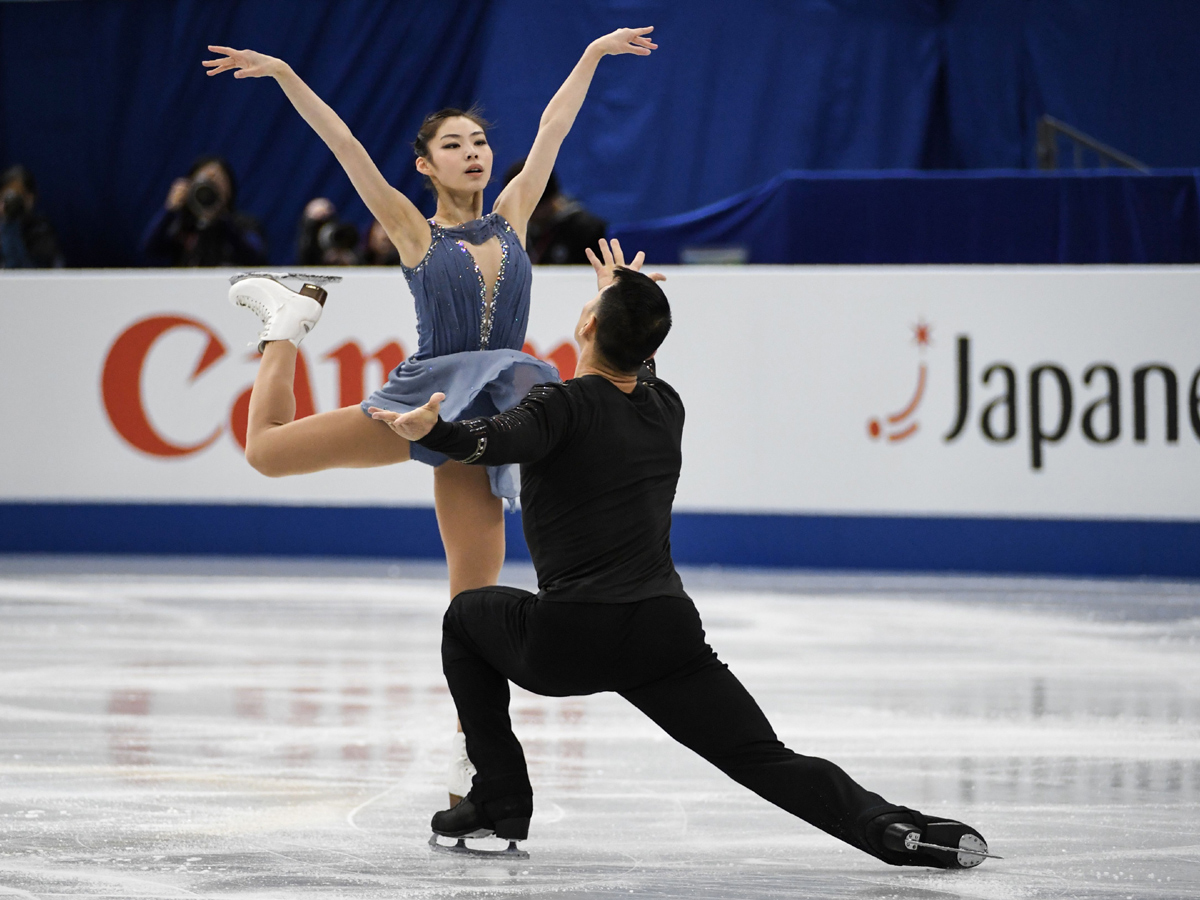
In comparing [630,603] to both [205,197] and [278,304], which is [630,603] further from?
[205,197]

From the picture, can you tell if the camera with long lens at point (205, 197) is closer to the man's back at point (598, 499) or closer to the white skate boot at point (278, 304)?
the white skate boot at point (278, 304)

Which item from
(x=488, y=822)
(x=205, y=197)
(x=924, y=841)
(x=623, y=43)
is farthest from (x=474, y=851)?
(x=205, y=197)

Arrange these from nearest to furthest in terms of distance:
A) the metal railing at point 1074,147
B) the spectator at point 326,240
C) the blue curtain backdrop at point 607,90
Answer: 1. the spectator at point 326,240
2. the metal railing at point 1074,147
3. the blue curtain backdrop at point 607,90

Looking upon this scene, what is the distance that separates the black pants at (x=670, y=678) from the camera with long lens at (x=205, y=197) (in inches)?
214

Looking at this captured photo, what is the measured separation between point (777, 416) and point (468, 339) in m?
3.74

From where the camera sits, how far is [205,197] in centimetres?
760

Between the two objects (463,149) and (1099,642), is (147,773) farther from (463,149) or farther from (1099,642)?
(1099,642)

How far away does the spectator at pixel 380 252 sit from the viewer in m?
7.81

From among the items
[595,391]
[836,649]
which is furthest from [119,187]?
[595,391]

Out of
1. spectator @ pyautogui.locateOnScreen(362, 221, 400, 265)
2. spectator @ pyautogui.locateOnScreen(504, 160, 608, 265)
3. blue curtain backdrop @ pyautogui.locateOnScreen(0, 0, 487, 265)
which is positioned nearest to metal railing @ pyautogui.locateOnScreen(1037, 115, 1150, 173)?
spectator @ pyautogui.locateOnScreen(504, 160, 608, 265)

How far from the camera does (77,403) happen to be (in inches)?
280

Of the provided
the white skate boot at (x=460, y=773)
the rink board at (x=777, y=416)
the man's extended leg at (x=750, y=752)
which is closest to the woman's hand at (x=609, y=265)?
the man's extended leg at (x=750, y=752)

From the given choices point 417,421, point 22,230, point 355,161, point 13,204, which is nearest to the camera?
point 417,421

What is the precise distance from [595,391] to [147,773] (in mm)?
1384
